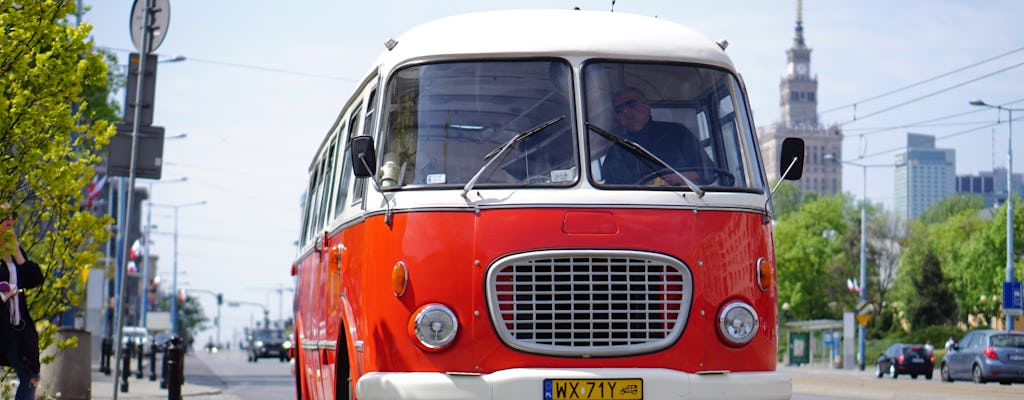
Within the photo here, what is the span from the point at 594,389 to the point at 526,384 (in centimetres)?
37

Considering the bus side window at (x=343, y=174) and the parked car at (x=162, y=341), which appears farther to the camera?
the parked car at (x=162, y=341)

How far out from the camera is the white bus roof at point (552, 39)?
9078 mm

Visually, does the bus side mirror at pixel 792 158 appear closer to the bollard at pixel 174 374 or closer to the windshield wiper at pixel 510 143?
the windshield wiper at pixel 510 143

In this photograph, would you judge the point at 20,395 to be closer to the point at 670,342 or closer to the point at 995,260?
the point at 670,342

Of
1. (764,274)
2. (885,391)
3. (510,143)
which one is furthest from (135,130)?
(885,391)

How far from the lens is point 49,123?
39.4ft

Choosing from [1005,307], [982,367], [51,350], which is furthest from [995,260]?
[51,350]

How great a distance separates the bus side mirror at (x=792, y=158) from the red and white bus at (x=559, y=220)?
4 centimetres

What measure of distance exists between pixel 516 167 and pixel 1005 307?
47.5m

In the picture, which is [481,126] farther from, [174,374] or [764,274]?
[174,374]

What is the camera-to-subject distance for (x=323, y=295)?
36.7 feet

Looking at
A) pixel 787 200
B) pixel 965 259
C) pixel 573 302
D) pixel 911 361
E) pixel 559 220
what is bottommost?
pixel 911 361

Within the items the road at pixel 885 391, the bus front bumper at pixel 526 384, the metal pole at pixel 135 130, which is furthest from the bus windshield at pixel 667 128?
the road at pixel 885 391

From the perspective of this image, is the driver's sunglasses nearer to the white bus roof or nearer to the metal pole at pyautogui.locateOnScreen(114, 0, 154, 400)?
the white bus roof
